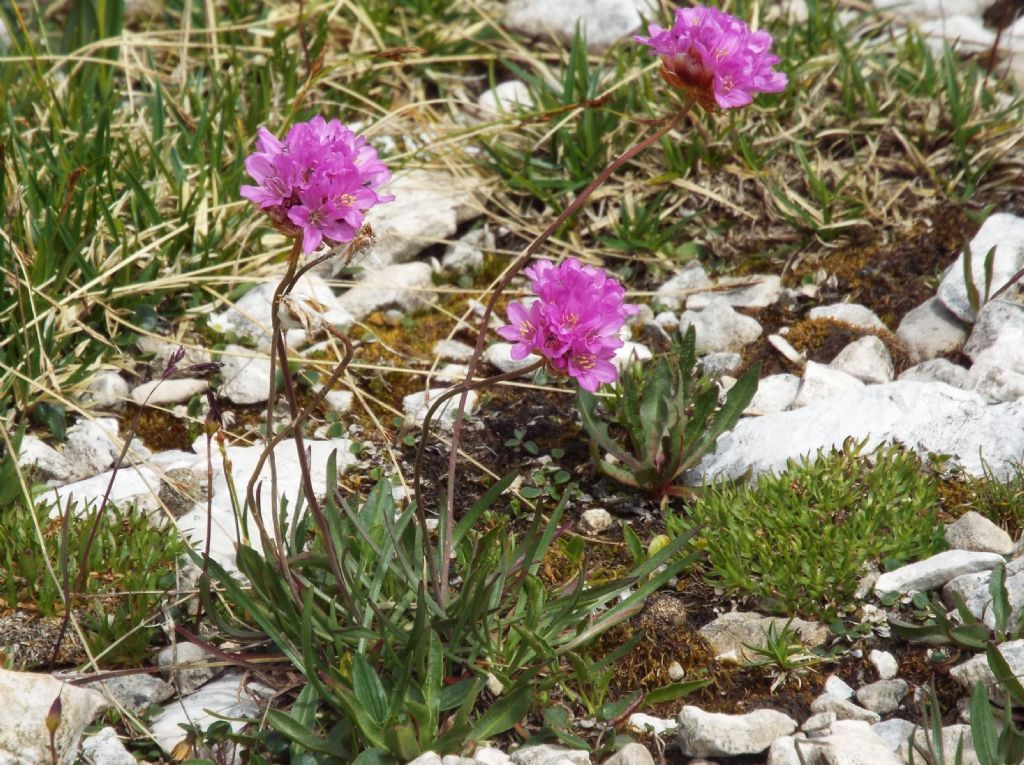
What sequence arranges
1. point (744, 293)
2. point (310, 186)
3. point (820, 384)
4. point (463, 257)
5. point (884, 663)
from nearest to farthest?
point (310, 186), point (884, 663), point (820, 384), point (744, 293), point (463, 257)

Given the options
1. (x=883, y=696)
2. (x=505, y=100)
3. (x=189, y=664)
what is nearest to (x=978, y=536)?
(x=883, y=696)

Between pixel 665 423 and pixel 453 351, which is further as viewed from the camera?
pixel 453 351

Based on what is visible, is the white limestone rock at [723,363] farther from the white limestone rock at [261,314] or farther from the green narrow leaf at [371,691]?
the green narrow leaf at [371,691]

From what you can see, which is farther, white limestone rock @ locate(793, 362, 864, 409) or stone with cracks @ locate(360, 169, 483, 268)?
stone with cracks @ locate(360, 169, 483, 268)

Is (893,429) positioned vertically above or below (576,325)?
below

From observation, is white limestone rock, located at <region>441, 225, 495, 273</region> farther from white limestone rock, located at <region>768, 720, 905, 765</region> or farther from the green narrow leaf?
white limestone rock, located at <region>768, 720, 905, 765</region>

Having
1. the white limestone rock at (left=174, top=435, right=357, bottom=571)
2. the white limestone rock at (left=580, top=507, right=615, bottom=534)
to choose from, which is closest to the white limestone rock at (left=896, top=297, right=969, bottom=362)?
the white limestone rock at (left=580, top=507, right=615, bottom=534)

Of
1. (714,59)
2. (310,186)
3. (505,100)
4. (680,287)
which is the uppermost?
(714,59)

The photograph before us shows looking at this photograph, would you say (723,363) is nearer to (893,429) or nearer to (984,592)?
(893,429)
